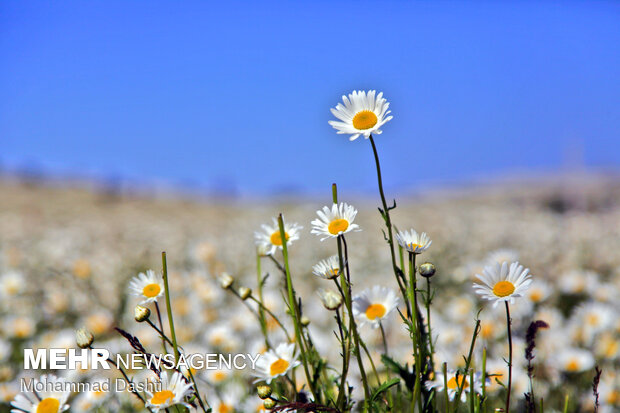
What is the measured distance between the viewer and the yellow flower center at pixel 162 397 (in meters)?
1.12

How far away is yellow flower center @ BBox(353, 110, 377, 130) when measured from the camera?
112cm

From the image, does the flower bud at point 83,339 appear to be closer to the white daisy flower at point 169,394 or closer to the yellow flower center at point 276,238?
the white daisy flower at point 169,394

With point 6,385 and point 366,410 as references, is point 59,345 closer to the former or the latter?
point 6,385

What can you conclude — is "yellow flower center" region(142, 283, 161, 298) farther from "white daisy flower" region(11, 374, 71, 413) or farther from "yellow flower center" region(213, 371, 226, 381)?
"yellow flower center" region(213, 371, 226, 381)

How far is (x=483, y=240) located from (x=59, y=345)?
4539 millimetres

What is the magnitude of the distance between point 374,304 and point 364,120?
0.58 meters

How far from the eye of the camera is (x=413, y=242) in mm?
1216

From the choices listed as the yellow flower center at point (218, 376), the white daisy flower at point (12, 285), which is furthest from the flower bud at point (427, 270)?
the white daisy flower at point (12, 285)

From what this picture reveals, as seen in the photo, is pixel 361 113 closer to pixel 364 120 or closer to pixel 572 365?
pixel 364 120

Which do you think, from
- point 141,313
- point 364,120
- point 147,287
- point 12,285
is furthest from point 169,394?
point 12,285

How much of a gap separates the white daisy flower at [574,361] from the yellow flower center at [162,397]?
2.10 metres

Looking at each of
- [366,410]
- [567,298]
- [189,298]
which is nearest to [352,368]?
[366,410]

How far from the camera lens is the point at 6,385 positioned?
2268 mm

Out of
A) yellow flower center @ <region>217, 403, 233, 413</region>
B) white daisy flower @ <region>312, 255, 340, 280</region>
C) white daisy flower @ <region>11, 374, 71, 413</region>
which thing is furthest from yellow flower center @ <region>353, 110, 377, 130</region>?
yellow flower center @ <region>217, 403, 233, 413</region>
